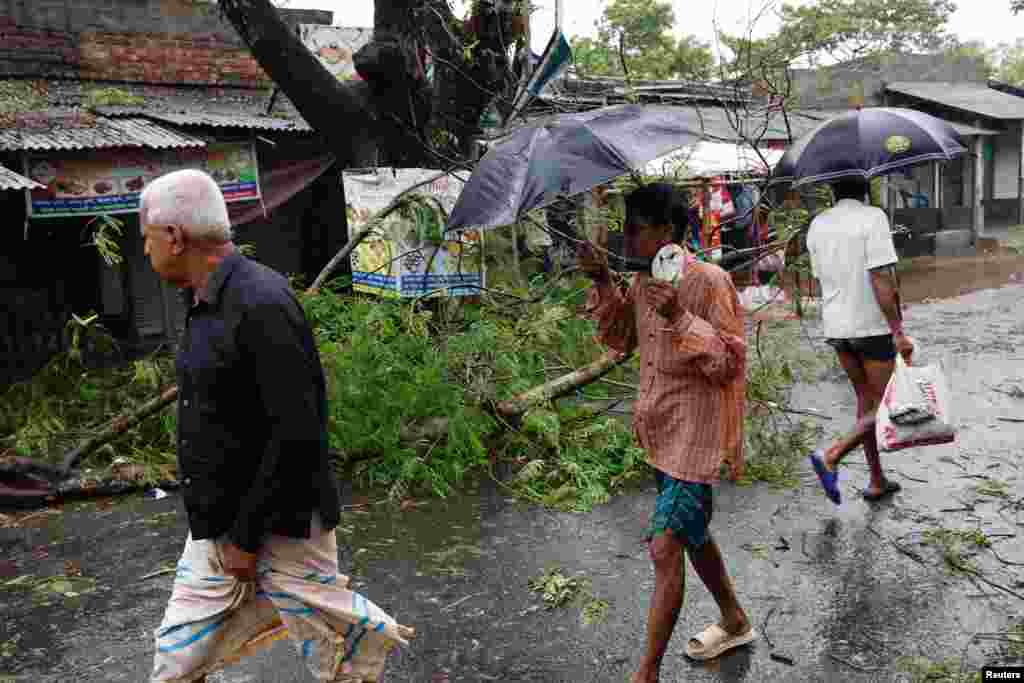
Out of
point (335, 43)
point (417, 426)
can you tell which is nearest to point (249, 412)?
point (417, 426)

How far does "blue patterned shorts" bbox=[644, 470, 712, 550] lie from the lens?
3.10 m

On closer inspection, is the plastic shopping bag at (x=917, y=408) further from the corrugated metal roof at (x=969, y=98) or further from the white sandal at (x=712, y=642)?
the corrugated metal roof at (x=969, y=98)

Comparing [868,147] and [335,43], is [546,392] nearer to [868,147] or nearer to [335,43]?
[868,147]

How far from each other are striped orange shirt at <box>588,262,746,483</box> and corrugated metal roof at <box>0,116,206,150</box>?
6.37 meters

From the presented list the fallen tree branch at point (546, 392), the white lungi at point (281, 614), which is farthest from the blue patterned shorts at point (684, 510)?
the fallen tree branch at point (546, 392)

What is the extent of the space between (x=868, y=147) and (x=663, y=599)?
267 centimetres

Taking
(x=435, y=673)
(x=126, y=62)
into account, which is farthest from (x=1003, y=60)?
(x=435, y=673)

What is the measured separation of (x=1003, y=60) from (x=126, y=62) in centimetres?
7652

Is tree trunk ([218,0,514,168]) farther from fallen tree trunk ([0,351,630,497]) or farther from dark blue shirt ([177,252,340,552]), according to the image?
dark blue shirt ([177,252,340,552])

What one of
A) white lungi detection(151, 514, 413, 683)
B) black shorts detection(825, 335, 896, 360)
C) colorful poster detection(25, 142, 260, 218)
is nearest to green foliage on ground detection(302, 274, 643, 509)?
black shorts detection(825, 335, 896, 360)

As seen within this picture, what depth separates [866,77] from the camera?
21.6 m

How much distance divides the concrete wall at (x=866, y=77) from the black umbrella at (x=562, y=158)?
17.7 meters

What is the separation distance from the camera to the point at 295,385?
2.46m

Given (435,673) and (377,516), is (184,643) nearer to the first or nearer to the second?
(435,673)
